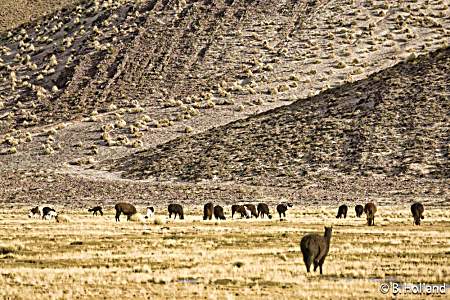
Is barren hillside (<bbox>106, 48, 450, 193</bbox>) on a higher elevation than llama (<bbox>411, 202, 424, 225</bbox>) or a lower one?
higher

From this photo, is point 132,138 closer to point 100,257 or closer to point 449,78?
point 449,78

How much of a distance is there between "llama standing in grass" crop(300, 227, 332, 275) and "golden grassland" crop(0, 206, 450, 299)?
452 millimetres

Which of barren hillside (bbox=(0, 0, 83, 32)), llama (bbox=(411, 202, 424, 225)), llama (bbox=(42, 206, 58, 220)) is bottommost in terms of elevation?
llama (bbox=(411, 202, 424, 225))

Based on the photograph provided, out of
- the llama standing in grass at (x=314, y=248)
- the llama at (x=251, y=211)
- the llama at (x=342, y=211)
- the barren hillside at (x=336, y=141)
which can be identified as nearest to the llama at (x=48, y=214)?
the llama at (x=251, y=211)

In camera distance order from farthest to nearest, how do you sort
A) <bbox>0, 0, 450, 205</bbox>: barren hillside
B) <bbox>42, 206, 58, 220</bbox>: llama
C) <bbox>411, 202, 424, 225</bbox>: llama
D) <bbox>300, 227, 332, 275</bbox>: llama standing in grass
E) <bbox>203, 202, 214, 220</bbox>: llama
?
1. <bbox>0, 0, 450, 205</bbox>: barren hillside
2. <bbox>42, 206, 58, 220</bbox>: llama
3. <bbox>203, 202, 214, 220</bbox>: llama
4. <bbox>411, 202, 424, 225</bbox>: llama
5. <bbox>300, 227, 332, 275</bbox>: llama standing in grass

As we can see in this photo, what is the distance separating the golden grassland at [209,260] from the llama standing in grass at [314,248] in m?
0.45

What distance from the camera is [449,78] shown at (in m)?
85.1

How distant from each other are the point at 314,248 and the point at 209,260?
5236 millimetres

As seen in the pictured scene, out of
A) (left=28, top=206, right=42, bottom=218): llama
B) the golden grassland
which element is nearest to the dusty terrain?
the golden grassland

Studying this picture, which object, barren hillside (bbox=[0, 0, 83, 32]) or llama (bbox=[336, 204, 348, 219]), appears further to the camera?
barren hillside (bbox=[0, 0, 83, 32])

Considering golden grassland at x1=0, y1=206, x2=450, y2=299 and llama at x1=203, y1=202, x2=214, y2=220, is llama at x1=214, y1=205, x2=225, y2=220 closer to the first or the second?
llama at x1=203, y1=202, x2=214, y2=220

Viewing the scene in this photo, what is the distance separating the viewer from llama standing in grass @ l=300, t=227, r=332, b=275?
71.6 feet

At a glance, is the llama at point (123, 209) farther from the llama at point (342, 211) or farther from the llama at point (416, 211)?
the llama at point (416, 211)

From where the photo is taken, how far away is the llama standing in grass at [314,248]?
21828 mm
